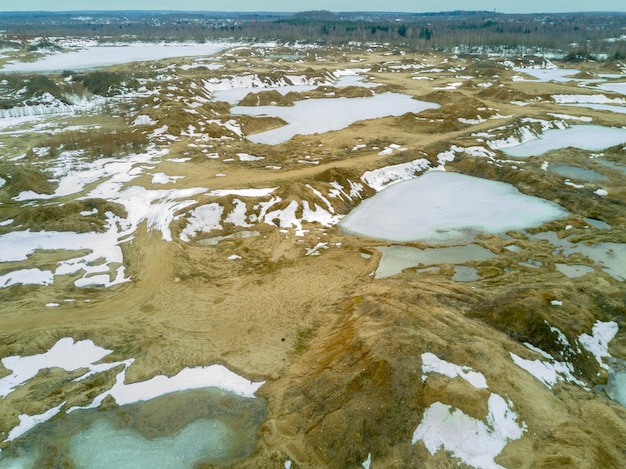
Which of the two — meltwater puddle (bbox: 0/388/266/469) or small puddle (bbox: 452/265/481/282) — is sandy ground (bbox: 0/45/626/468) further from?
meltwater puddle (bbox: 0/388/266/469)

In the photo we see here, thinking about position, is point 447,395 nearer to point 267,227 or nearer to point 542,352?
point 542,352

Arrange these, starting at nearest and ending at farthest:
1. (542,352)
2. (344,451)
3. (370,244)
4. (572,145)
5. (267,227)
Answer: (344,451), (542,352), (370,244), (267,227), (572,145)

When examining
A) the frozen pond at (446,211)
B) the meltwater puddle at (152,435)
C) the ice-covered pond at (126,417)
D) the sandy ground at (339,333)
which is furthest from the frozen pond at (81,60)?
the meltwater puddle at (152,435)

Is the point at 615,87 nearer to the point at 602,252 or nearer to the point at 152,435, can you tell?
the point at 602,252

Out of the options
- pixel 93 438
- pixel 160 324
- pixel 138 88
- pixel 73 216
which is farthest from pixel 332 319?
pixel 138 88

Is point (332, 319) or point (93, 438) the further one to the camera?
point (332, 319)

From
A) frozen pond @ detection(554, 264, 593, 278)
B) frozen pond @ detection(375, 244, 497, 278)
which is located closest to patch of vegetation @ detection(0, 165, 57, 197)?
frozen pond @ detection(375, 244, 497, 278)

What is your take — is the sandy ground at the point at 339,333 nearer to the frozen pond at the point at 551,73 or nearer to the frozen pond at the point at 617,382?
the frozen pond at the point at 617,382
